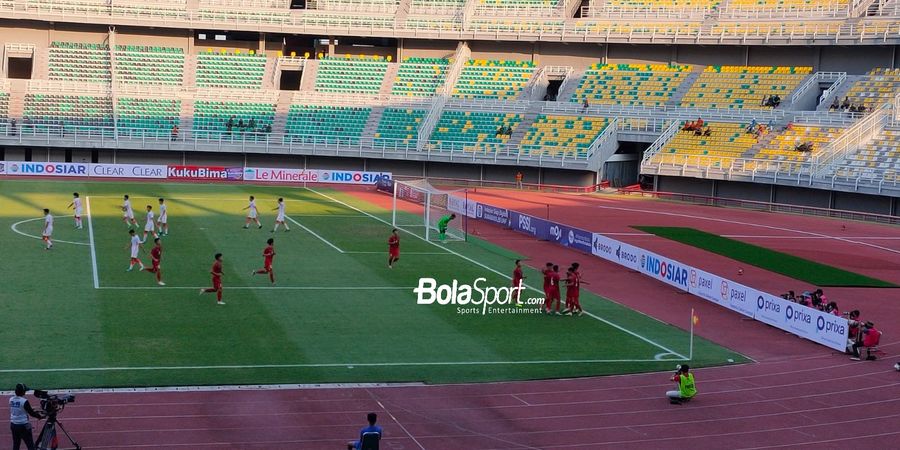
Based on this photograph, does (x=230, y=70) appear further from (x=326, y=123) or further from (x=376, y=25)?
(x=376, y=25)

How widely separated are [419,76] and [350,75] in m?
4.95

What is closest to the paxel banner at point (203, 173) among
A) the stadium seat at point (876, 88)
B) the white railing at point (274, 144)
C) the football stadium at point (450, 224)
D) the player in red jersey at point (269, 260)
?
the football stadium at point (450, 224)

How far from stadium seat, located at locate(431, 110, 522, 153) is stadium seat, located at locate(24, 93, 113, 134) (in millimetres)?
21277

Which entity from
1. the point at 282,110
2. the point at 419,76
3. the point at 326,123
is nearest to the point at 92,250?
the point at 326,123

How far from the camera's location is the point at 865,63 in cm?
6762

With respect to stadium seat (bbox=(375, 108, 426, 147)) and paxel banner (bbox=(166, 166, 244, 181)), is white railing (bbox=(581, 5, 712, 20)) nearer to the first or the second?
stadium seat (bbox=(375, 108, 426, 147))

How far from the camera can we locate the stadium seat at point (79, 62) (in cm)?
7362

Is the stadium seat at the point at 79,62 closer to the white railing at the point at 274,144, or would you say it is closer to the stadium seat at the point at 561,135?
the white railing at the point at 274,144

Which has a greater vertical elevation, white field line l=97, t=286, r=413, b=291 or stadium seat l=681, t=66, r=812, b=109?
stadium seat l=681, t=66, r=812, b=109

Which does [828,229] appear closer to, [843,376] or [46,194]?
[843,376]

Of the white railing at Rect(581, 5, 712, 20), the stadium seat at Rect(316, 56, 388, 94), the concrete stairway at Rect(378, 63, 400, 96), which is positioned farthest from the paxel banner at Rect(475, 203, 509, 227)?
the white railing at Rect(581, 5, 712, 20)

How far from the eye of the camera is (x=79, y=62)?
74.8m

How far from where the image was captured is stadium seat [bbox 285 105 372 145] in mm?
70000

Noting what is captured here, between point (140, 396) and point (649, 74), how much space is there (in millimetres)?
58465
